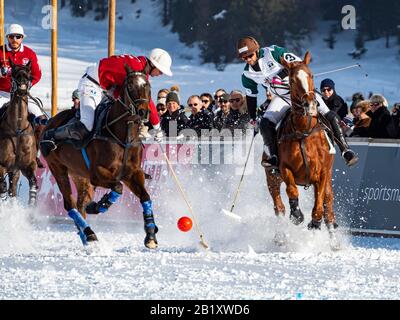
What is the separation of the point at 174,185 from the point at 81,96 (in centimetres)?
325

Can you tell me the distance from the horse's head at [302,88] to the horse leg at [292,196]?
790mm

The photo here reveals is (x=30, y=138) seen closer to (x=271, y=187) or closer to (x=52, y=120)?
(x=52, y=120)

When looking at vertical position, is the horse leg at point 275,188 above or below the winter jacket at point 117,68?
below

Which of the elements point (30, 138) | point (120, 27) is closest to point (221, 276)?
point (30, 138)

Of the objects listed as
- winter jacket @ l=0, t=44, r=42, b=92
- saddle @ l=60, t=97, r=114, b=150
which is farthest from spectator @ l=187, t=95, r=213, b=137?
saddle @ l=60, t=97, r=114, b=150

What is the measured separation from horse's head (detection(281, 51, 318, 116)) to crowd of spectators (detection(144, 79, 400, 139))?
198 centimetres

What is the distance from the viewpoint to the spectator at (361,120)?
15242 millimetres

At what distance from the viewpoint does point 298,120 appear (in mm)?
12164

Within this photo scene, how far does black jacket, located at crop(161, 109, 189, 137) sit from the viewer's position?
1628cm

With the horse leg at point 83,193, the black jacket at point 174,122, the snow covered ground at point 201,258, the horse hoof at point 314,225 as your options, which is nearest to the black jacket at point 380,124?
the snow covered ground at point 201,258

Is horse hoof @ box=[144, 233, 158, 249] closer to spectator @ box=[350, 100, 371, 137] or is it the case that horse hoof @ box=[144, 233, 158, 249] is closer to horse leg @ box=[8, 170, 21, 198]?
horse leg @ box=[8, 170, 21, 198]

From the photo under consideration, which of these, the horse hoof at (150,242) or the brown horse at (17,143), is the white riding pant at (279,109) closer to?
the horse hoof at (150,242)

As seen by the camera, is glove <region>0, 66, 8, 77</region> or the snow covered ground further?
glove <region>0, 66, 8, 77</region>

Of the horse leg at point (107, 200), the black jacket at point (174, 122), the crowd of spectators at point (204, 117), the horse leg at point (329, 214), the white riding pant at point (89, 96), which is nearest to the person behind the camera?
the horse leg at point (107, 200)
